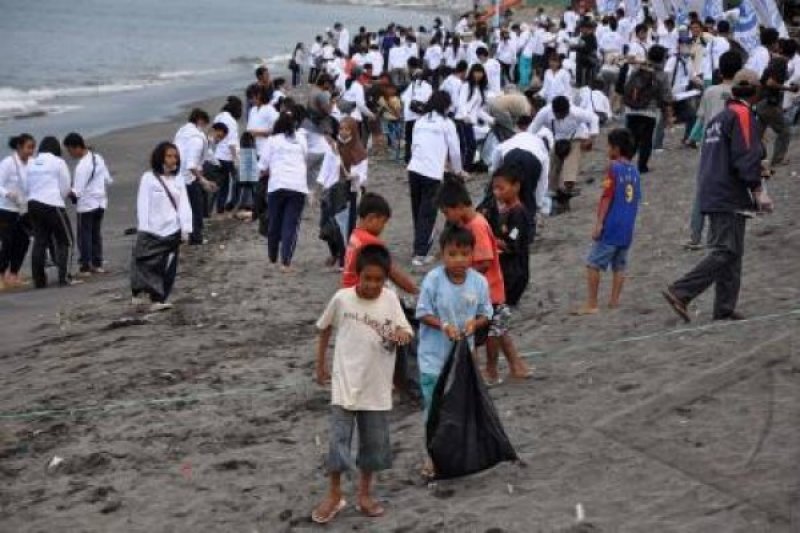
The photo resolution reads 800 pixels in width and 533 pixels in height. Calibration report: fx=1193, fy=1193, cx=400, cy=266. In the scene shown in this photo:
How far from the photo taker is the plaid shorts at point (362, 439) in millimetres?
5871

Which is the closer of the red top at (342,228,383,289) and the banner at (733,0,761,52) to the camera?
the red top at (342,228,383,289)

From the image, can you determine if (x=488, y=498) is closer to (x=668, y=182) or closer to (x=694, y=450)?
(x=694, y=450)

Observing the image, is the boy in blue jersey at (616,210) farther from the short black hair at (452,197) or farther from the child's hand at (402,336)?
the child's hand at (402,336)

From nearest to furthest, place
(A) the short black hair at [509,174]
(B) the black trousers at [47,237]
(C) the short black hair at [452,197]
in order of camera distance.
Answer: (C) the short black hair at [452,197], (A) the short black hair at [509,174], (B) the black trousers at [47,237]

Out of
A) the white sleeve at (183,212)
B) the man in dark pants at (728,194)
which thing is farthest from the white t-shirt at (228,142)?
the man in dark pants at (728,194)

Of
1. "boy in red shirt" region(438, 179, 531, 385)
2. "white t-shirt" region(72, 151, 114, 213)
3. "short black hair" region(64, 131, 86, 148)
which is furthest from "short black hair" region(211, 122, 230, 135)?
"boy in red shirt" region(438, 179, 531, 385)

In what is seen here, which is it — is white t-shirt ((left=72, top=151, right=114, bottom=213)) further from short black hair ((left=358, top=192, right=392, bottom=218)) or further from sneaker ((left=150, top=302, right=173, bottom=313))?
short black hair ((left=358, top=192, right=392, bottom=218))

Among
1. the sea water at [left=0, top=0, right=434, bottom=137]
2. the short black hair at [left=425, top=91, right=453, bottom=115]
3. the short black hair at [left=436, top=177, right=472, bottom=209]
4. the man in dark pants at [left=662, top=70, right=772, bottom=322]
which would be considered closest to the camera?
the short black hair at [left=436, top=177, right=472, bottom=209]

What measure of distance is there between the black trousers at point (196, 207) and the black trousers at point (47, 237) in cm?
166

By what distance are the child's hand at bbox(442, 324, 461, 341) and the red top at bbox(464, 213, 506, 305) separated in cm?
111

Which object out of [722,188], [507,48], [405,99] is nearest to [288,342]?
[722,188]

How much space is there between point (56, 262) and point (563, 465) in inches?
333

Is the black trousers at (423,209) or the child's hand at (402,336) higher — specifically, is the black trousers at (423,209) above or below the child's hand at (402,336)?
below

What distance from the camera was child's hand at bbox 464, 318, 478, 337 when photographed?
615 centimetres
